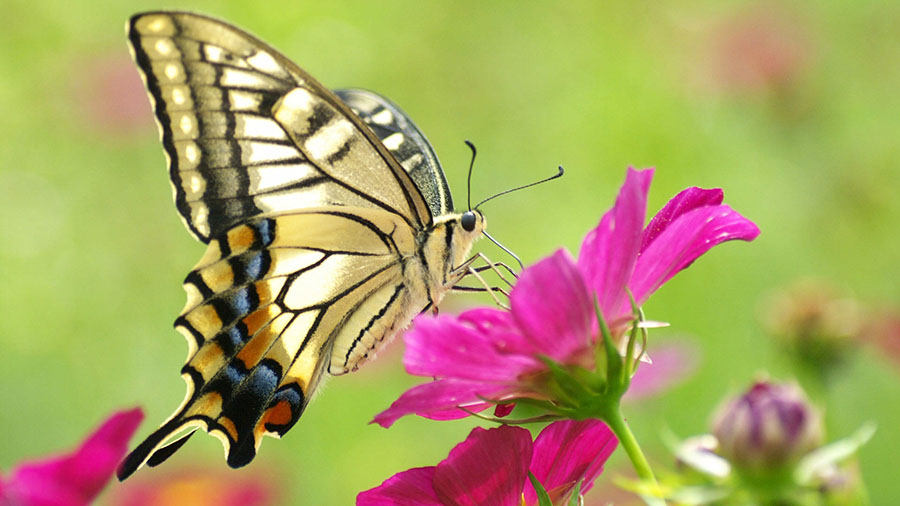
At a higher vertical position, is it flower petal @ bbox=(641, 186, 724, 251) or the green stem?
flower petal @ bbox=(641, 186, 724, 251)

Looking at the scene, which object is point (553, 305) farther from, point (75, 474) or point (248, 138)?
point (248, 138)

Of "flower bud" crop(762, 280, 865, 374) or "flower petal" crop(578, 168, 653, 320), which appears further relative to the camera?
"flower bud" crop(762, 280, 865, 374)

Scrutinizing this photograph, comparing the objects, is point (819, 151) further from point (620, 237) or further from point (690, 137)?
point (620, 237)

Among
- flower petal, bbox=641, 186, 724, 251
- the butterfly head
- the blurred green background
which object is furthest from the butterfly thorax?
the blurred green background

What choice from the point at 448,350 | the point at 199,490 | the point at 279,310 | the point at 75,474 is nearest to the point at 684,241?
the point at 448,350

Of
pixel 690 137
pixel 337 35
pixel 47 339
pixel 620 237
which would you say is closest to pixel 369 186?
pixel 620 237

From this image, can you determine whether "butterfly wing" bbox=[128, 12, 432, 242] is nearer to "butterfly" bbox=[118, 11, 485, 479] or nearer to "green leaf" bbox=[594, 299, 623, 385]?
"butterfly" bbox=[118, 11, 485, 479]

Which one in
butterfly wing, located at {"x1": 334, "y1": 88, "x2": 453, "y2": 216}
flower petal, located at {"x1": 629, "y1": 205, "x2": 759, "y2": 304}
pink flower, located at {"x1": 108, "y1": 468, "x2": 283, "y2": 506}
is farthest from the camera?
pink flower, located at {"x1": 108, "y1": 468, "x2": 283, "y2": 506}
